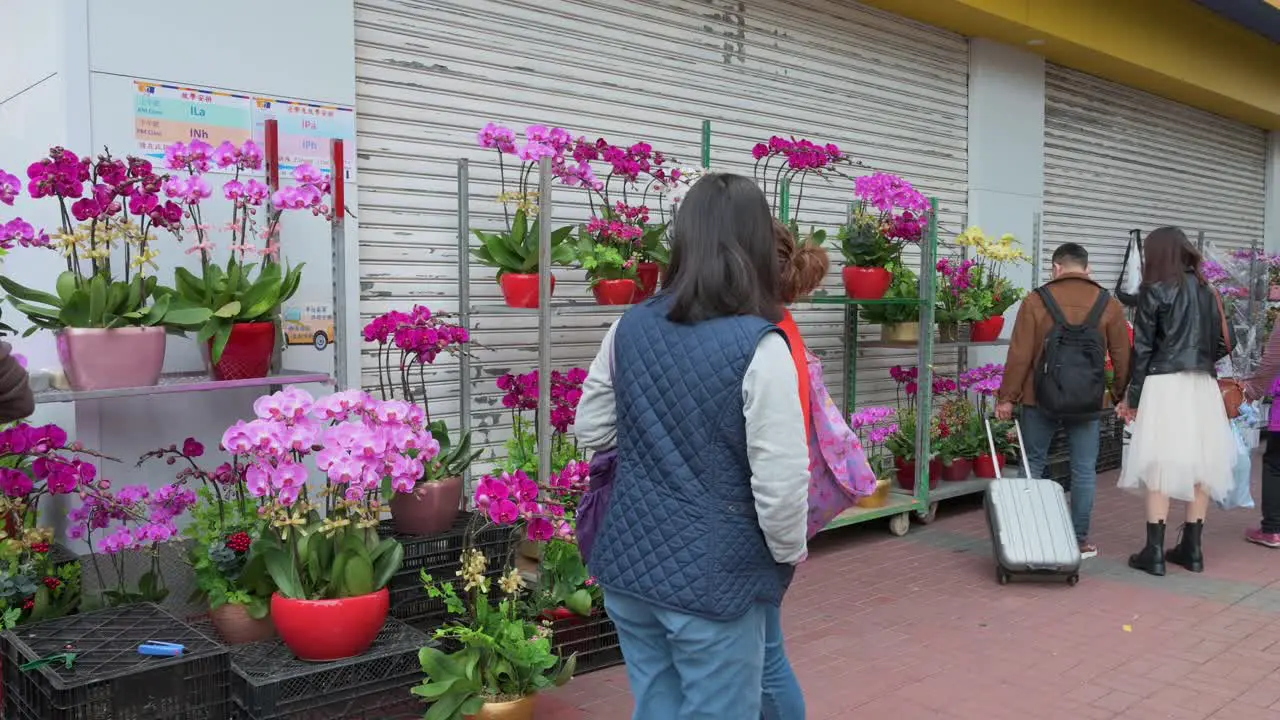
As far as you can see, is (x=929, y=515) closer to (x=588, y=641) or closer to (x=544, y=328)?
(x=588, y=641)

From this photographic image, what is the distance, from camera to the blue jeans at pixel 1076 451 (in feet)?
20.5

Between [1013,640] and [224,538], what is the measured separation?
11.5 ft

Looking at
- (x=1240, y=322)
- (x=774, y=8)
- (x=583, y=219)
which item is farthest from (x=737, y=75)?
(x=1240, y=322)

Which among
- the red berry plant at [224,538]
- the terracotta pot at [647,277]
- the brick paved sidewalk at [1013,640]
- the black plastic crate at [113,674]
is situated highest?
the terracotta pot at [647,277]

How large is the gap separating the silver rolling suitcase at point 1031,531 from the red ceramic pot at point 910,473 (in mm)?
1390

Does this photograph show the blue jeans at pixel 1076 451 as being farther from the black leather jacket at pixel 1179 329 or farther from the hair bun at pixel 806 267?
the hair bun at pixel 806 267

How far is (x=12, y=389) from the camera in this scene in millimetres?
2945

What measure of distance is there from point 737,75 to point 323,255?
11.0ft

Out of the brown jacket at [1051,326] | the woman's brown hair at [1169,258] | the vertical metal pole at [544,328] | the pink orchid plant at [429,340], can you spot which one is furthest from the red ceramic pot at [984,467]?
the pink orchid plant at [429,340]

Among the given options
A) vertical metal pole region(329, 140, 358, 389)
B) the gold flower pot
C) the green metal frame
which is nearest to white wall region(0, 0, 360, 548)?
vertical metal pole region(329, 140, 358, 389)

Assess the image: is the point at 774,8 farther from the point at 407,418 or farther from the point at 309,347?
the point at 407,418

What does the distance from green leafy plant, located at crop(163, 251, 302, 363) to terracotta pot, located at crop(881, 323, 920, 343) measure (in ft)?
15.0

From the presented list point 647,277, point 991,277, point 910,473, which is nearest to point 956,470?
point 910,473

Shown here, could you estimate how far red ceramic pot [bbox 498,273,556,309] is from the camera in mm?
5020
